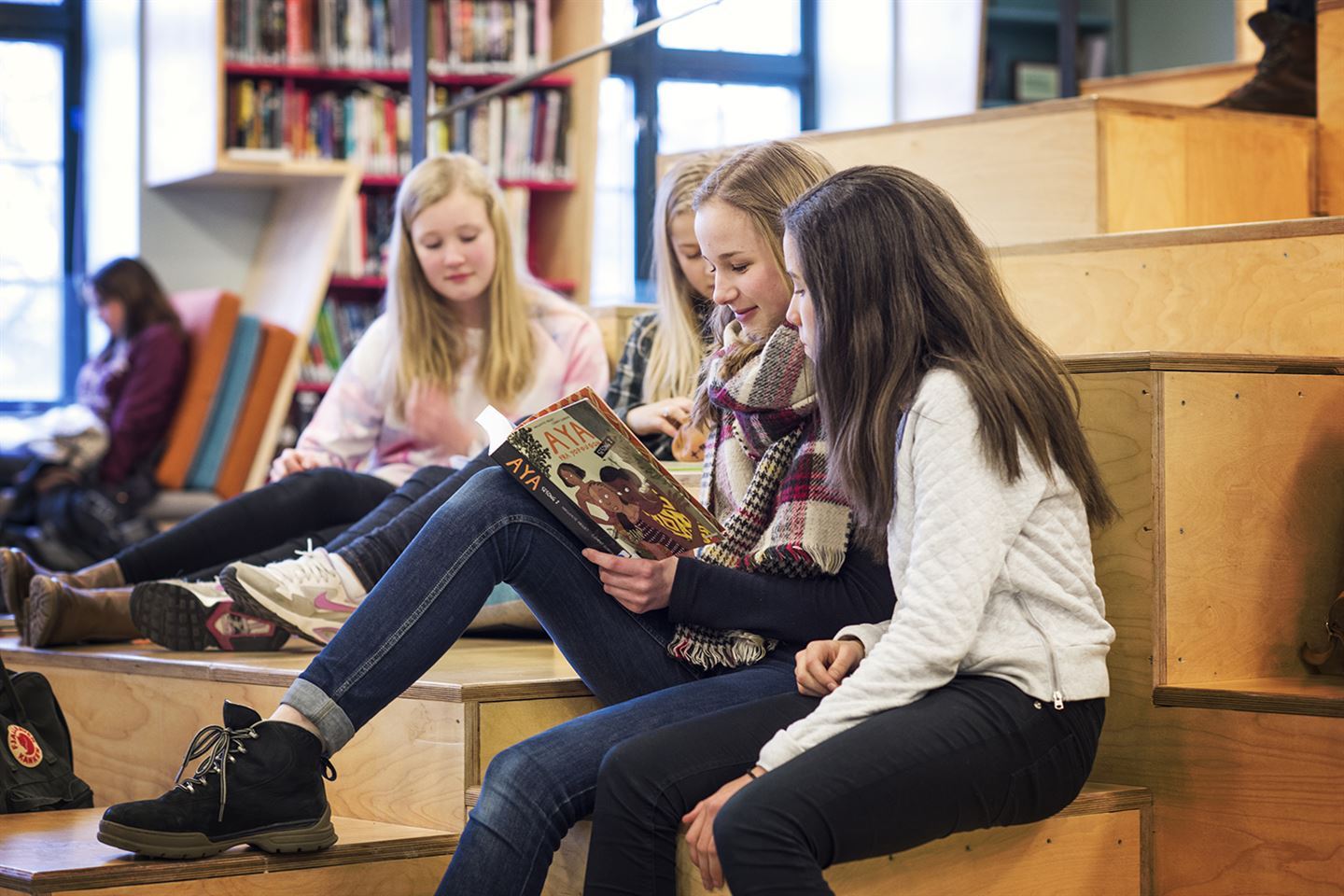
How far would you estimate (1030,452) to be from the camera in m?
1.45

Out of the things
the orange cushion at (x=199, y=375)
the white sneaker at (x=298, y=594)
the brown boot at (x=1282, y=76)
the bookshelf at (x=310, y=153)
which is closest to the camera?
the white sneaker at (x=298, y=594)

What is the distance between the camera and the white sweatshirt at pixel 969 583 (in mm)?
1409

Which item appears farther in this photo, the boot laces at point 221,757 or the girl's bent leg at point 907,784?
the boot laces at point 221,757

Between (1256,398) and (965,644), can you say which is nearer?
(965,644)

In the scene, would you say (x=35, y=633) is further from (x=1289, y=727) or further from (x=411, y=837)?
(x=1289, y=727)

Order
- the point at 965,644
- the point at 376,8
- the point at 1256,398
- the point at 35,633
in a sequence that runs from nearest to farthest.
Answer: the point at 965,644
the point at 1256,398
the point at 35,633
the point at 376,8

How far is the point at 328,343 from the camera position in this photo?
4.93 meters

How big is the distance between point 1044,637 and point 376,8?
3972mm

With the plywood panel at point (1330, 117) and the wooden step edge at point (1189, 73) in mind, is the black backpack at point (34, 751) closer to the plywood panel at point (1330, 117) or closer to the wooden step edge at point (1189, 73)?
the plywood panel at point (1330, 117)

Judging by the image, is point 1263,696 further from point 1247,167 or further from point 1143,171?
point 1247,167

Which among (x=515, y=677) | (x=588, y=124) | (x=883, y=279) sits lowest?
(x=515, y=677)

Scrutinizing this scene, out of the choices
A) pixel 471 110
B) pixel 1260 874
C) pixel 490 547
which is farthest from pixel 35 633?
pixel 471 110

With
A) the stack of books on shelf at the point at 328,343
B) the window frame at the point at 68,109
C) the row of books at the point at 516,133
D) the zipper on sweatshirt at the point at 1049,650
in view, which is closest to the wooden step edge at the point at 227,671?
the zipper on sweatshirt at the point at 1049,650

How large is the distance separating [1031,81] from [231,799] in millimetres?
5574
